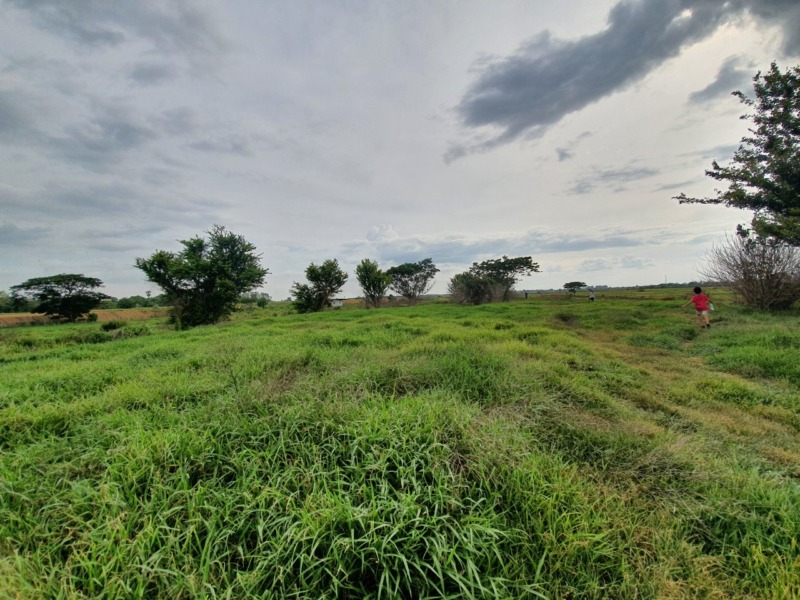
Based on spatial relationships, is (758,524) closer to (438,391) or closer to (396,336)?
(438,391)

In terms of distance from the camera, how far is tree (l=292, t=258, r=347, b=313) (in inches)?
915

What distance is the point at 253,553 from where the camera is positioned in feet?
4.71

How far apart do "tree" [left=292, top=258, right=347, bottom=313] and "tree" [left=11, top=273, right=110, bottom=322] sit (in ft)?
72.2

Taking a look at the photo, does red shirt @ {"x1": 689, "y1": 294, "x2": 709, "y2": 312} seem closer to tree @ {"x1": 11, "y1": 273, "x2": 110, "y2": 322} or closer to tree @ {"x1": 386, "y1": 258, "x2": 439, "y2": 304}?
tree @ {"x1": 386, "y1": 258, "x2": 439, "y2": 304}

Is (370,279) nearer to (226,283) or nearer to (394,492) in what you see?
(226,283)

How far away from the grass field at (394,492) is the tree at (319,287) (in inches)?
785

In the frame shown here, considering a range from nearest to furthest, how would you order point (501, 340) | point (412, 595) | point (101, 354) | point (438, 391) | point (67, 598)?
point (67, 598)
point (412, 595)
point (438, 391)
point (101, 354)
point (501, 340)

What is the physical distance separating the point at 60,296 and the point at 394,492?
40676mm

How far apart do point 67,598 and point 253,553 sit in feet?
2.21

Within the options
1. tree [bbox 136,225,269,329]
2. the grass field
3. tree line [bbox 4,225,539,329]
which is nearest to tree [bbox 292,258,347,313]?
tree line [bbox 4,225,539,329]

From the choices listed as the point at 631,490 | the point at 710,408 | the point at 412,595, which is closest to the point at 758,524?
the point at 631,490

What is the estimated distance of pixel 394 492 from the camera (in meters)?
1.73

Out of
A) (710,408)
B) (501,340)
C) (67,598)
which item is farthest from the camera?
(501,340)

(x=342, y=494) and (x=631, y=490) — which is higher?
(x=342, y=494)
